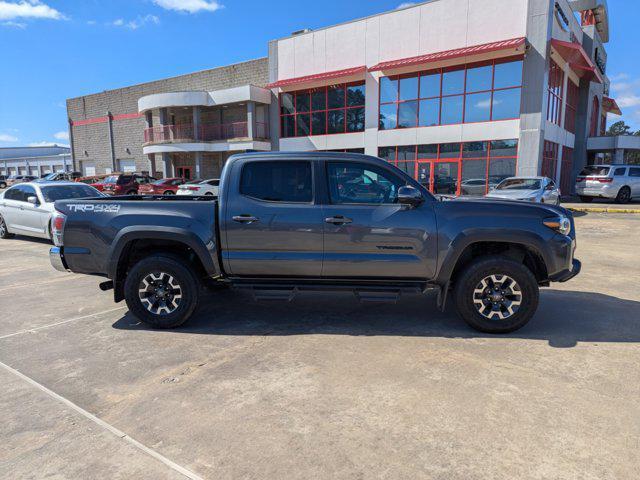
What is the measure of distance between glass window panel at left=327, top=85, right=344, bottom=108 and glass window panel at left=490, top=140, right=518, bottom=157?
31.2 ft

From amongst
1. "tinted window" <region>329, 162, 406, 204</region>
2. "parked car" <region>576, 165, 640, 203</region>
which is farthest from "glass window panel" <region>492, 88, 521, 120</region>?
"tinted window" <region>329, 162, 406, 204</region>

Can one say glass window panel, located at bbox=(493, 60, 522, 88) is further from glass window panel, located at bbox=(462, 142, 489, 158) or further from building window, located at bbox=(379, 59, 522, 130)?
glass window panel, located at bbox=(462, 142, 489, 158)

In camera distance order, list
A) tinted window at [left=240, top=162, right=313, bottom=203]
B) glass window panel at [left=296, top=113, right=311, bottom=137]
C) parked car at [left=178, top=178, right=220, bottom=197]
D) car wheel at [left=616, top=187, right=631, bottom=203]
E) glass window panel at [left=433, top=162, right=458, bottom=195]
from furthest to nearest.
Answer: glass window panel at [left=296, top=113, right=311, bottom=137]
glass window panel at [left=433, top=162, right=458, bottom=195]
parked car at [left=178, top=178, right=220, bottom=197]
car wheel at [left=616, top=187, right=631, bottom=203]
tinted window at [left=240, top=162, right=313, bottom=203]

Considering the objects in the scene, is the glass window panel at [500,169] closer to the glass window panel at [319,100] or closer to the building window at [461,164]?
the building window at [461,164]

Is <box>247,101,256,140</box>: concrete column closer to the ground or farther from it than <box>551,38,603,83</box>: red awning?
closer to the ground

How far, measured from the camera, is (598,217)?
16.4 metres

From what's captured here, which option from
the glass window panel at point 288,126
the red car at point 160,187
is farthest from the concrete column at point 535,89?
the red car at point 160,187

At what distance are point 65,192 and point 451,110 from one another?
18.6m

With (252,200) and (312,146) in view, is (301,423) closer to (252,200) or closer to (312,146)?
(252,200)

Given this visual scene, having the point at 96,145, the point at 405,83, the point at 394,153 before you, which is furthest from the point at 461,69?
the point at 96,145

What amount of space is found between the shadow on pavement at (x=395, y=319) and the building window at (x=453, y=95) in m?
17.6

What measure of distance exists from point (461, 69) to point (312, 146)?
9970mm

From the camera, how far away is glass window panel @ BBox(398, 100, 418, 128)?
2369 centimetres

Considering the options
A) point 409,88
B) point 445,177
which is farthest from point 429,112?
point 445,177
